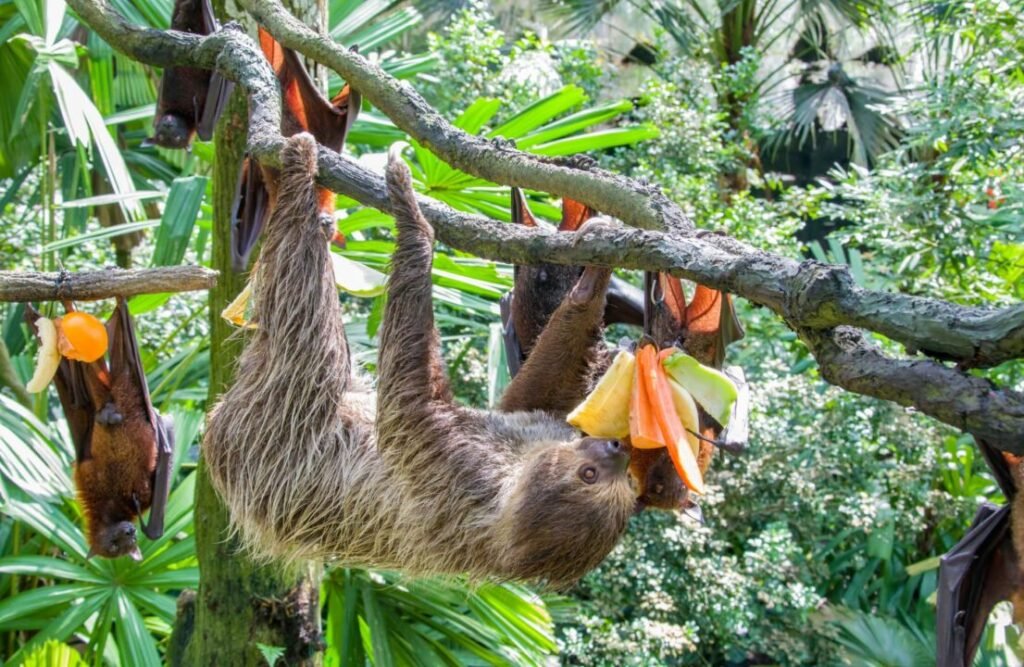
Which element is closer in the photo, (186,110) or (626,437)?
(626,437)

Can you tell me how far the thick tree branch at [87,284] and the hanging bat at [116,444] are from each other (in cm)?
78

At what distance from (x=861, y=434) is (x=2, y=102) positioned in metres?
6.84

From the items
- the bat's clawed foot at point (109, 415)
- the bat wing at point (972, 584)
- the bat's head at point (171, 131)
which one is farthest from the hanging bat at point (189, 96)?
the bat wing at point (972, 584)

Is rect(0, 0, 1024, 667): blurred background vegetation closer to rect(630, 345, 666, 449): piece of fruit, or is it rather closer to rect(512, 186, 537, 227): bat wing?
rect(512, 186, 537, 227): bat wing

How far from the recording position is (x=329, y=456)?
12.5ft

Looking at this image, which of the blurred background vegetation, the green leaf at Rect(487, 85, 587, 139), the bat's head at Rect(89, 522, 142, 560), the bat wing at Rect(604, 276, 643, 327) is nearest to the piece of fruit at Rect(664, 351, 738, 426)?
the bat wing at Rect(604, 276, 643, 327)

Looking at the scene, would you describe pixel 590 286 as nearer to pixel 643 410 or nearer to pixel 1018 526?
pixel 643 410

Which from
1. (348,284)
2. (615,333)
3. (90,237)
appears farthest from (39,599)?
(615,333)

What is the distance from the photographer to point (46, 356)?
14.1 ft

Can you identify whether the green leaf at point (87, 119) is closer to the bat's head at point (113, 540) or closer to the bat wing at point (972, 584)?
the bat's head at point (113, 540)

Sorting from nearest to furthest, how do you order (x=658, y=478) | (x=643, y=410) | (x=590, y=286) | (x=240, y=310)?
1. (x=643, y=410)
2. (x=658, y=478)
3. (x=590, y=286)
4. (x=240, y=310)

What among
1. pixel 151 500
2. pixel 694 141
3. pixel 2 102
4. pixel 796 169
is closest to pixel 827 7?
pixel 796 169

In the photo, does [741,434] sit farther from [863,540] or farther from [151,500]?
[863,540]

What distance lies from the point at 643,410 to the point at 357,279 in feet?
5.03
